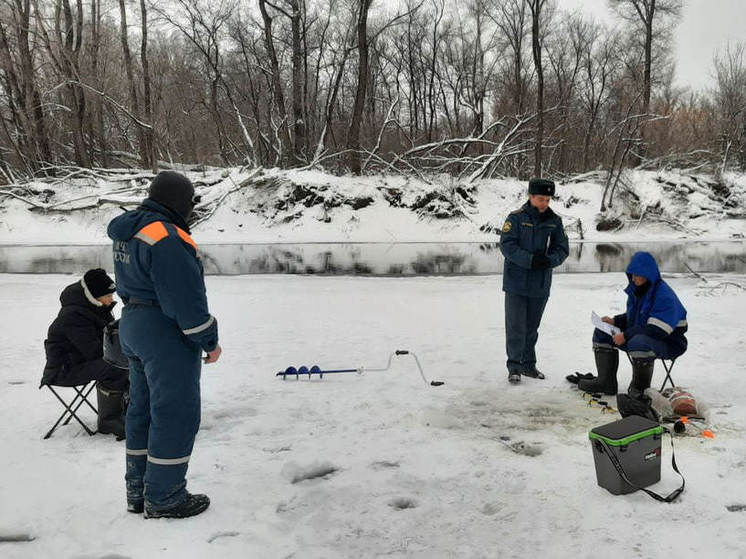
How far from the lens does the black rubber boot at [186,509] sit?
2.91m

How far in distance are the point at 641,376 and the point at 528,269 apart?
136cm

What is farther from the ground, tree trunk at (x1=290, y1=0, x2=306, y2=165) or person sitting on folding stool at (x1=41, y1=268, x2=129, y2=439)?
tree trunk at (x1=290, y1=0, x2=306, y2=165)

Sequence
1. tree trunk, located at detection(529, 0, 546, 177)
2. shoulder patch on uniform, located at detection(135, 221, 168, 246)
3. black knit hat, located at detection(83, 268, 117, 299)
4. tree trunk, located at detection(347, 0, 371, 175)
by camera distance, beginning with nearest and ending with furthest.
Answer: shoulder patch on uniform, located at detection(135, 221, 168, 246), black knit hat, located at detection(83, 268, 117, 299), tree trunk, located at detection(347, 0, 371, 175), tree trunk, located at detection(529, 0, 546, 177)

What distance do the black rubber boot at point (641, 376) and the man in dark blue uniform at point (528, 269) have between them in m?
0.99

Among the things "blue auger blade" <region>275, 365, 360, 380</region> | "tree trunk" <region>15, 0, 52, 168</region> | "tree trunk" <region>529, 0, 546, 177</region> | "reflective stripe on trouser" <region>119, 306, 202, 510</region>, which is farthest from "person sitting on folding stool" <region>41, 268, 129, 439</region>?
"tree trunk" <region>529, 0, 546, 177</region>

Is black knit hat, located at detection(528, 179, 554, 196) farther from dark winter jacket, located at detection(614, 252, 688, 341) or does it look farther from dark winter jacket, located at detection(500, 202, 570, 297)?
dark winter jacket, located at detection(614, 252, 688, 341)

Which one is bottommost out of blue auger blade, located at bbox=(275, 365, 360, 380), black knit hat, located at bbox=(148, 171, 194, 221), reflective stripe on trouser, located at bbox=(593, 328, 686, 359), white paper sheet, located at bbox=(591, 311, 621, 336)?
blue auger blade, located at bbox=(275, 365, 360, 380)

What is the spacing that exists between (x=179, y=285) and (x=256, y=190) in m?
22.3

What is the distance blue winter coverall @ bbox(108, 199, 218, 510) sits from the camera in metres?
2.65

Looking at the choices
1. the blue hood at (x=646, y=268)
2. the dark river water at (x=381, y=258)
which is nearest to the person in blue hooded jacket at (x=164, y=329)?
the blue hood at (x=646, y=268)

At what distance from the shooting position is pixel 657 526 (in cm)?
279

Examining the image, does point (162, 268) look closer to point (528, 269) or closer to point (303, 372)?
point (303, 372)

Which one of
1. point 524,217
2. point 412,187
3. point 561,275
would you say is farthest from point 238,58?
point 524,217

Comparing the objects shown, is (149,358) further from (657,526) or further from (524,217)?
(524,217)
